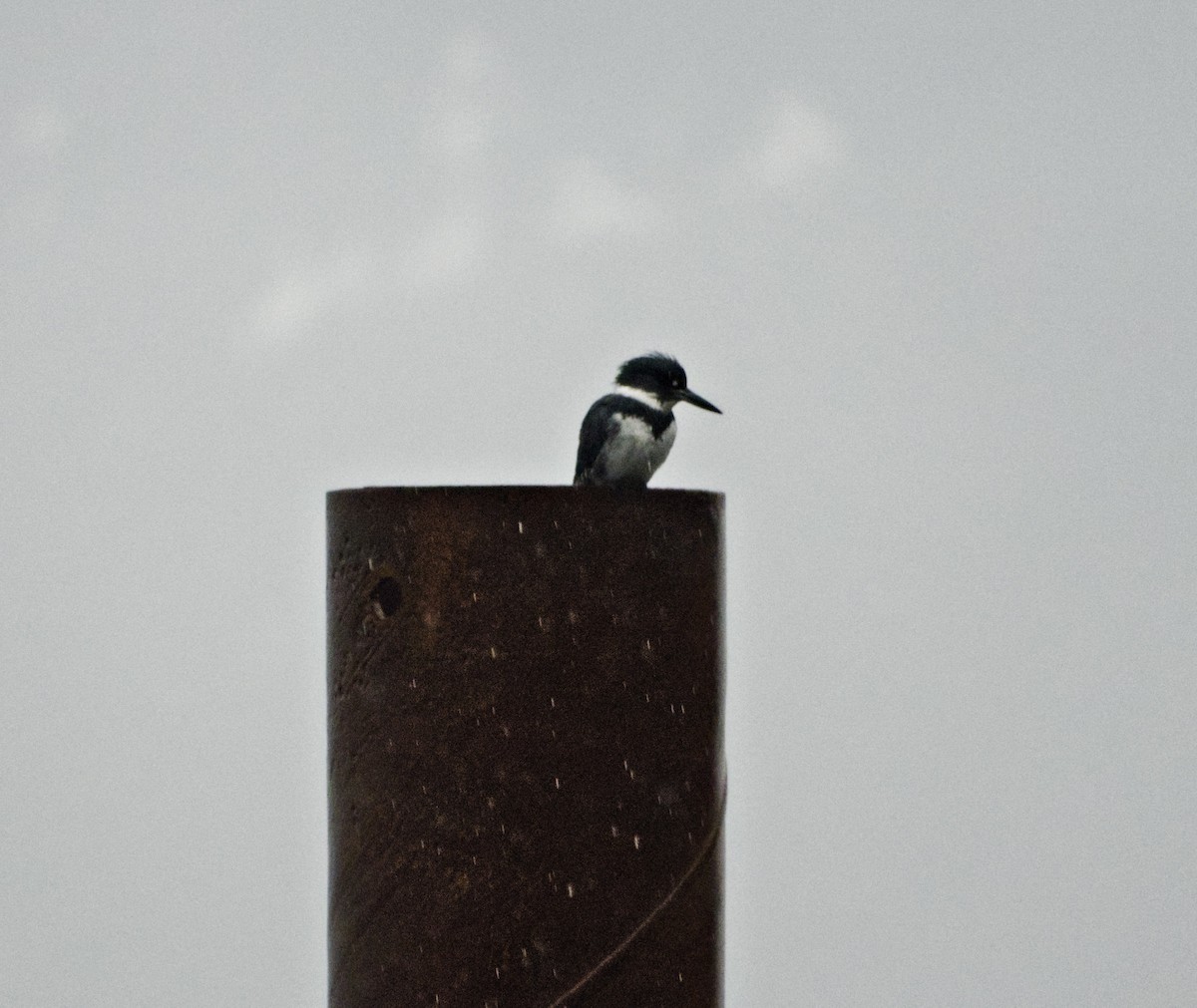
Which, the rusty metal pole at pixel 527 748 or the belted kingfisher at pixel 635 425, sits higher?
the belted kingfisher at pixel 635 425

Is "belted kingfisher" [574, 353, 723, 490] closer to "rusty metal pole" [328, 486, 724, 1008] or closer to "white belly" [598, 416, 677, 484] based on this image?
"white belly" [598, 416, 677, 484]

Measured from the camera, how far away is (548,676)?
123 inches

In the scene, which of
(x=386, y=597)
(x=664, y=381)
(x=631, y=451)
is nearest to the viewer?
(x=386, y=597)

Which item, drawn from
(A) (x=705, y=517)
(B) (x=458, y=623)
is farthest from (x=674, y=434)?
(B) (x=458, y=623)

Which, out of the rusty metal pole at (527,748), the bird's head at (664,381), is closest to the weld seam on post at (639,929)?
the rusty metal pole at (527,748)

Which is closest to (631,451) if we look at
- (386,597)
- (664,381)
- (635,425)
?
(635,425)

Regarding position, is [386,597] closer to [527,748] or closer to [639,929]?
[527,748]

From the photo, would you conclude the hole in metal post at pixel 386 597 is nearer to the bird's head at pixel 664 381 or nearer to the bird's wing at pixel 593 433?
the bird's wing at pixel 593 433

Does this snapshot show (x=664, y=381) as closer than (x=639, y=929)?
No

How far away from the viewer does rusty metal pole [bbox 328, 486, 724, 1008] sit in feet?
10.2

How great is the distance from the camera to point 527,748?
122 inches

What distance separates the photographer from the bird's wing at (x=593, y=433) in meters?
5.22

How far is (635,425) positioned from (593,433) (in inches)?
6.4

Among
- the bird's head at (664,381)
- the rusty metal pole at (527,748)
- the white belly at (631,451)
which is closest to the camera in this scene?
the rusty metal pole at (527,748)
